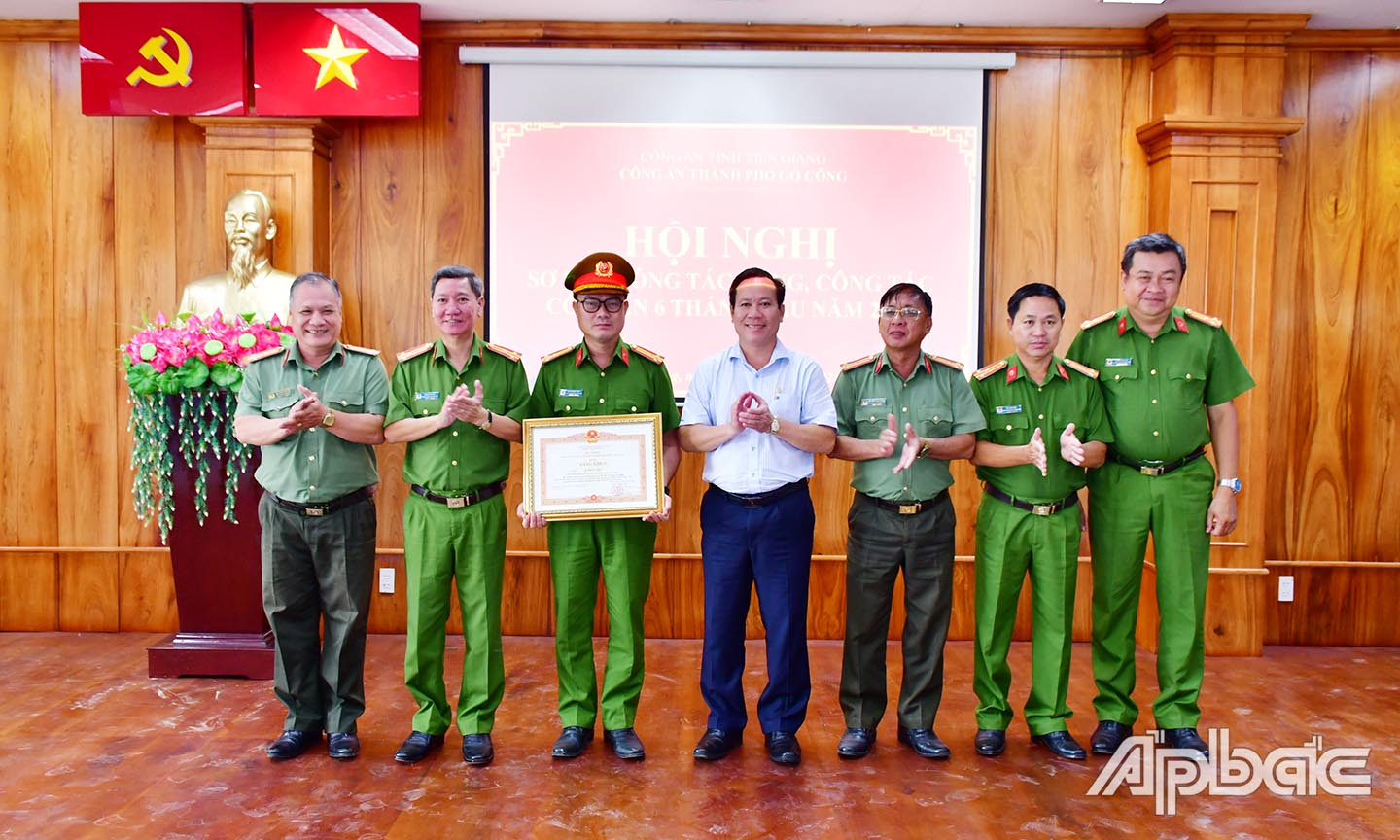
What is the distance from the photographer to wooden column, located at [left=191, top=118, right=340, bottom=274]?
4.57 metres

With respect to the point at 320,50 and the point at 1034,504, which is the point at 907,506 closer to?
the point at 1034,504

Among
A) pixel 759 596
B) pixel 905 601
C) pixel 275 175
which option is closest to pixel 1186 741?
pixel 905 601

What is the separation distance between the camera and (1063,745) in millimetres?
3213

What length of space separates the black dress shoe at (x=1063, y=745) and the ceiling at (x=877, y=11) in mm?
3195

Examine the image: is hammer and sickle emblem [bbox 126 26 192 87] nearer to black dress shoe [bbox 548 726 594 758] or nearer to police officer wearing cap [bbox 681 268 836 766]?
police officer wearing cap [bbox 681 268 836 766]

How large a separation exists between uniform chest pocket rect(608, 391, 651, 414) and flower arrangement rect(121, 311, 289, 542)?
63.9 inches

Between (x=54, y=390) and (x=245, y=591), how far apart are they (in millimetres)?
1751

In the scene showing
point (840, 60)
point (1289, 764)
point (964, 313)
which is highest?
point (840, 60)

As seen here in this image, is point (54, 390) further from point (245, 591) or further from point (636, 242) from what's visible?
point (636, 242)

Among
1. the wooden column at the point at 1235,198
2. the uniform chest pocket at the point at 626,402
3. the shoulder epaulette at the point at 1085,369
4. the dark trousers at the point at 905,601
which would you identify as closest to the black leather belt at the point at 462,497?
the uniform chest pocket at the point at 626,402

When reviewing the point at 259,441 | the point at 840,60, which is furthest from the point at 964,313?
the point at 259,441

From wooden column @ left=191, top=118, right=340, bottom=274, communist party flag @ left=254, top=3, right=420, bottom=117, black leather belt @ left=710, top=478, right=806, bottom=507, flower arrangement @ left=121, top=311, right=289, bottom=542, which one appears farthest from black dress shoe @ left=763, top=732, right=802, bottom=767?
communist party flag @ left=254, top=3, right=420, bottom=117

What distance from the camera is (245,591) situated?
4.04 metres

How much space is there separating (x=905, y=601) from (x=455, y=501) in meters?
1.54
